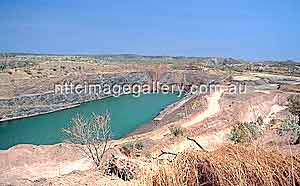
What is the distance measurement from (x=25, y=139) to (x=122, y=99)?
1321 inches

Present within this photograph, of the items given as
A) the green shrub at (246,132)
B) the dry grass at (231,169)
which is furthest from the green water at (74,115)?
the dry grass at (231,169)

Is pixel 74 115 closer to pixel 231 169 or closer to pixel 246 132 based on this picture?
pixel 246 132

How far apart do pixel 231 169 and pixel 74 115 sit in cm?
5371

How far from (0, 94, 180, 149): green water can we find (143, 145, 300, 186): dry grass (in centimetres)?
3638

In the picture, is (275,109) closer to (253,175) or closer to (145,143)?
(145,143)

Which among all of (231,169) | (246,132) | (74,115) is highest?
(231,169)

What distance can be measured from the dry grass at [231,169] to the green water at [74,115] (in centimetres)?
3638

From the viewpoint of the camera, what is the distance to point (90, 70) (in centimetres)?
8112

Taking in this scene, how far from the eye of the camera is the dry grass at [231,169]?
329 centimetres

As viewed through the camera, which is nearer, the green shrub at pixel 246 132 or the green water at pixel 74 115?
the green shrub at pixel 246 132

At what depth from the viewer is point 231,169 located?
3.48 meters

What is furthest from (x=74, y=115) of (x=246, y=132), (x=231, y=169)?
(x=231, y=169)

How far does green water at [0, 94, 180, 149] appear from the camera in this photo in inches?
1646

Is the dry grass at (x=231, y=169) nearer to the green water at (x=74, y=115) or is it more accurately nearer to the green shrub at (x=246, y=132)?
the green shrub at (x=246, y=132)
